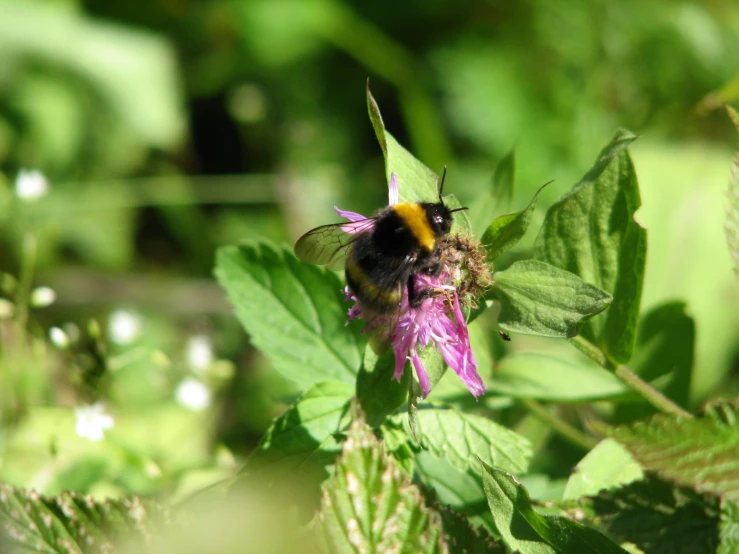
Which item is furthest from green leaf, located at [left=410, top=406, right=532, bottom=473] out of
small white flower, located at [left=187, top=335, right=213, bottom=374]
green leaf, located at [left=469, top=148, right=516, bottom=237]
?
small white flower, located at [left=187, top=335, right=213, bottom=374]

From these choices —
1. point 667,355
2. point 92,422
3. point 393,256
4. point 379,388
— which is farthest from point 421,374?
point 92,422

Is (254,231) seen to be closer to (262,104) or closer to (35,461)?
(262,104)

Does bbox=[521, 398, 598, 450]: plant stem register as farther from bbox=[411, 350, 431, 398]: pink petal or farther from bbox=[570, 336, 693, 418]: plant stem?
bbox=[411, 350, 431, 398]: pink petal

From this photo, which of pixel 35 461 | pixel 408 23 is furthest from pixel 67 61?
pixel 35 461

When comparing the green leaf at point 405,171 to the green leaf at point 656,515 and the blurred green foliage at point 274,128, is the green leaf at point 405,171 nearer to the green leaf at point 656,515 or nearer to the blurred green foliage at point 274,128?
the green leaf at point 656,515

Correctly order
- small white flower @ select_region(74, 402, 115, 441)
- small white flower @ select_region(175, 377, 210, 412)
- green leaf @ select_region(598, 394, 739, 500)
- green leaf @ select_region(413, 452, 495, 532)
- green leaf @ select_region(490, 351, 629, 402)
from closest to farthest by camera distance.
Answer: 1. green leaf @ select_region(598, 394, 739, 500)
2. green leaf @ select_region(413, 452, 495, 532)
3. green leaf @ select_region(490, 351, 629, 402)
4. small white flower @ select_region(74, 402, 115, 441)
5. small white flower @ select_region(175, 377, 210, 412)

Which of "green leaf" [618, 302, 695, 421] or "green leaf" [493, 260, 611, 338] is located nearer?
"green leaf" [493, 260, 611, 338]

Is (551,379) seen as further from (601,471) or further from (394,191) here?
(394,191)
